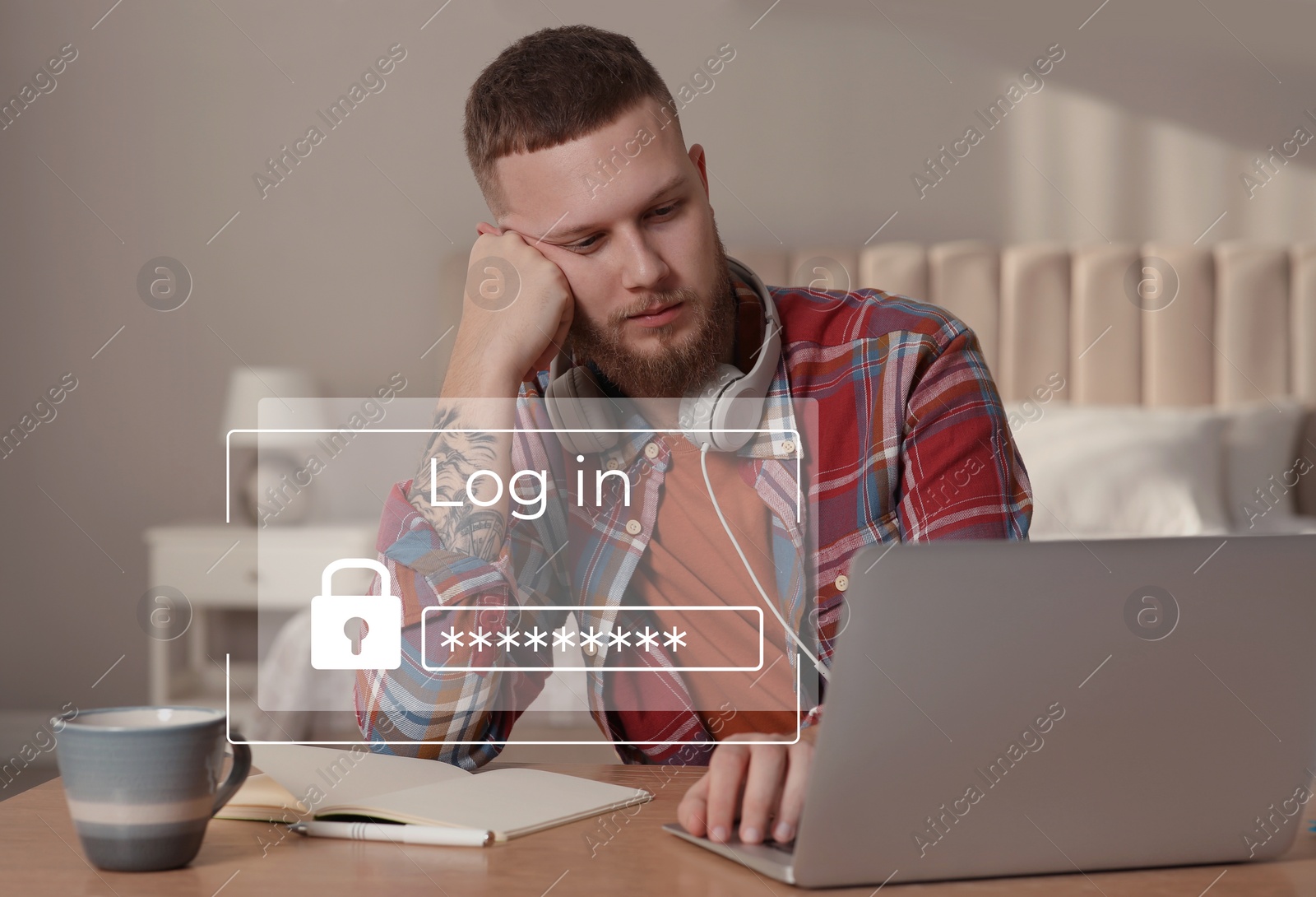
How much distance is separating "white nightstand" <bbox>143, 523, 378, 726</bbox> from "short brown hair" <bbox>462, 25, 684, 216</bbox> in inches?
58.3

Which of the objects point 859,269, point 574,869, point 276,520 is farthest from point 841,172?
point 574,869

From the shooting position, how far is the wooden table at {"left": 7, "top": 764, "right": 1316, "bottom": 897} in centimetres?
57

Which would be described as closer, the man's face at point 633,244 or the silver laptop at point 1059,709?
the silver laptop at point 1059,709

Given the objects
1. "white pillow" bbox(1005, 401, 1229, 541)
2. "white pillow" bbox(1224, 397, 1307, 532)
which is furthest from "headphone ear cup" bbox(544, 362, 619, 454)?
"white pillow" bbox(1224, 397, 1307, 532)

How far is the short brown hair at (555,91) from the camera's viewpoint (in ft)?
3.91

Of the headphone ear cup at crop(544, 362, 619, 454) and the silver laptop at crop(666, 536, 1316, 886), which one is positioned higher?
the headphone ear cup at crop(544, 362, 619, 454)

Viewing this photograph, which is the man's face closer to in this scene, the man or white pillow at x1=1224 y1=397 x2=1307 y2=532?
the man

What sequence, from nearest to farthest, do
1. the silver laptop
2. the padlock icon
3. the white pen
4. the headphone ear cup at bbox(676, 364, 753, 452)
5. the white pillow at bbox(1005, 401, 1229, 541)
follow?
the silver laptop
the white pen
the padlock icon
the headphone ear cup at bbox(676, 364, 753, 452)
the white pillow at bbox(1005, 401, 1229, 541)

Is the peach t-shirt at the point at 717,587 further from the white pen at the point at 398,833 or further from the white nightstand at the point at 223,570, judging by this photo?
the white nightstand at the point at 223,570

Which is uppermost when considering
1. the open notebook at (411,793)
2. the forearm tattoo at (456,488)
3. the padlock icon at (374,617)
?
the forearm tattoo at (456,488)

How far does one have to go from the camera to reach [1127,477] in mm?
2365

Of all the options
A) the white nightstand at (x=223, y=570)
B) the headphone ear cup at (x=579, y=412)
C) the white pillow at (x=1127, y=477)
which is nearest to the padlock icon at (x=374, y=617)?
the headphone ear cup at (x=579, y=412)

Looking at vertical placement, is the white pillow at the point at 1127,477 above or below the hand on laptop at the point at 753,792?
below

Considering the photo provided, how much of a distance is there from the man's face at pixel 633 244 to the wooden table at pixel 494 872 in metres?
0.63
